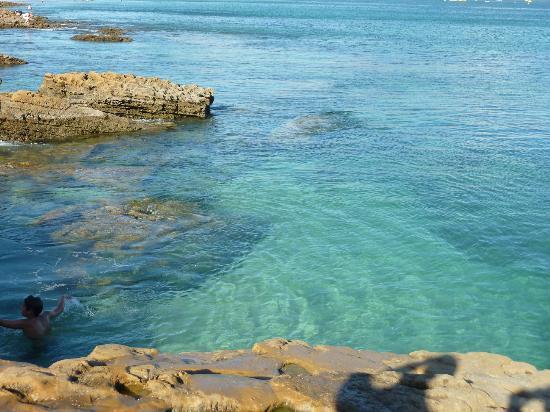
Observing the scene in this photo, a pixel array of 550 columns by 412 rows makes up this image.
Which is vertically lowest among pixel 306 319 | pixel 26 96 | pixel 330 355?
pixel 306 319

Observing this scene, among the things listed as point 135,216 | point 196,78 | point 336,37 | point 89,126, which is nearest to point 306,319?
point 135,216

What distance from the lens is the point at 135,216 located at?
15.2 metres

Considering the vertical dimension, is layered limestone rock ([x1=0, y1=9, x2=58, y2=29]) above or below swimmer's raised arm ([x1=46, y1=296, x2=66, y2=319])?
above

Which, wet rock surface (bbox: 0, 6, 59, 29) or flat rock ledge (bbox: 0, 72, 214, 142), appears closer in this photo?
flat rock ledge (bbox: 0, 72, 214, 142)

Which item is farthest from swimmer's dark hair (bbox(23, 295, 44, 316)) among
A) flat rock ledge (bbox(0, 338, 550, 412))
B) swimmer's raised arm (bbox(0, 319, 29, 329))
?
flat rock ledge (bbox(0, 338, 550, 412))

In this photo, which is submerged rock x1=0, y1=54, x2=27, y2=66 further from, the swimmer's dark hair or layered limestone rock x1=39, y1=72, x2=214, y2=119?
the swimmer's dark hair

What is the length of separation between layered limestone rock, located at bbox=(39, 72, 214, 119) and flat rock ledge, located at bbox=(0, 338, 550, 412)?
62.6 ft

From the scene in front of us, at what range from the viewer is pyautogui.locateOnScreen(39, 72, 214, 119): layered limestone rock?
83.3 feet

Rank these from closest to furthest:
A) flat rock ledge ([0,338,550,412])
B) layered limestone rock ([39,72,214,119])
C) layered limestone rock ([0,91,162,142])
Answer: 1. flat rock ledge ([0,338,550,412])
2. layered limestone rock ([0,91,162,142])
3. layered limestone rock ([39,72,214,119])

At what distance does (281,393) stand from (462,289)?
694 centimetres

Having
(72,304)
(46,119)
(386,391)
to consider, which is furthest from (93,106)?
(386,391)

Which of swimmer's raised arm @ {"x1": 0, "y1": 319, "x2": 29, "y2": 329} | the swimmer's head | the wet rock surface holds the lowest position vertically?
swimmer's raised arm @ {"x1": 0, "y1": 319, "x2": 29, "y2": 329}

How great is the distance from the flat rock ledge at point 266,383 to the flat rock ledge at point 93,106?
55.4 feet

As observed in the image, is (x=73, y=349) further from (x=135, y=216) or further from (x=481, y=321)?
(x=481, y=321)
